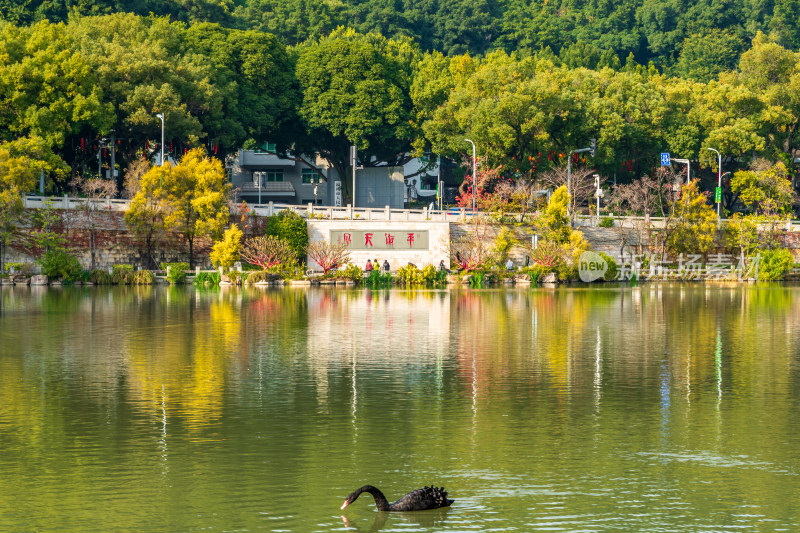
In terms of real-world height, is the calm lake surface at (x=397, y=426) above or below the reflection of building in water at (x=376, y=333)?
below

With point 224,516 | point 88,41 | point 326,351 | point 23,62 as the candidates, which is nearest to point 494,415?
point 224,516

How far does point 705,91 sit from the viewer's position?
86.4 metres

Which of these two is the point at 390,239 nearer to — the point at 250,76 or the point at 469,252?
the point at 469,252

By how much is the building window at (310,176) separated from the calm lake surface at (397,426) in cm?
6468

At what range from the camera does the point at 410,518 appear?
1202cm

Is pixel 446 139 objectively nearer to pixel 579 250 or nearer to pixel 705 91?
pixel 579 250

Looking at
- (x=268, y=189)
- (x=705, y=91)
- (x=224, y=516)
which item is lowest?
(x=224, y=516)

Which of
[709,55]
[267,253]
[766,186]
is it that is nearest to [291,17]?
[709,55]

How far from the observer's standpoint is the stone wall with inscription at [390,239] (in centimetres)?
6531

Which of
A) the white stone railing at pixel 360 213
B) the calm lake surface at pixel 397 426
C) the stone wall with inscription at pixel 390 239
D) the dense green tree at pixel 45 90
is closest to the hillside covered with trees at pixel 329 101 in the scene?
the dense green tree at pixel 45 90

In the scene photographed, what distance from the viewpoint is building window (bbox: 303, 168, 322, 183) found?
96.9 metres

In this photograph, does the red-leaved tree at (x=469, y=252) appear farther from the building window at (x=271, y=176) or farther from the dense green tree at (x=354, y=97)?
the building window at (x=271, y=176)

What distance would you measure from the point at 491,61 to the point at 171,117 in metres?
32.5

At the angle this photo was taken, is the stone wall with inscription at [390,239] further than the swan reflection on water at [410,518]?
Yes
